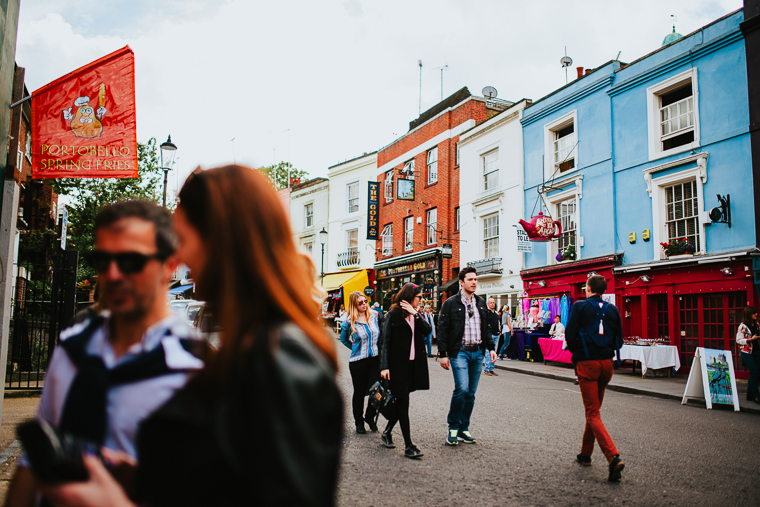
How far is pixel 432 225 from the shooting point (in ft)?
90.5

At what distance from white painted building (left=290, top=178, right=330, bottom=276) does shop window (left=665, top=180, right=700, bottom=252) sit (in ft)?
76.6

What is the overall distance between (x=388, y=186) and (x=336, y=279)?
6.69 meters

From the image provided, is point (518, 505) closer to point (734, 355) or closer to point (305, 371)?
point (305, 371)

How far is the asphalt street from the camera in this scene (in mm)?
4645

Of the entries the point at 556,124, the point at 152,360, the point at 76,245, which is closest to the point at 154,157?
the point at 76,245

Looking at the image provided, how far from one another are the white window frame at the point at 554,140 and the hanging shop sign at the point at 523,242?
2.22 meters

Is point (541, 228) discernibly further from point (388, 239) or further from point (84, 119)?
point (84, 119)

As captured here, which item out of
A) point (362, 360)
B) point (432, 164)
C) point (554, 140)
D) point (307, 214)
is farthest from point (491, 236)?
point (307, 214)

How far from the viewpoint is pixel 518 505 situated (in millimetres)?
4395

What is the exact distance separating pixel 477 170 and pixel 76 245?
53.5 feet

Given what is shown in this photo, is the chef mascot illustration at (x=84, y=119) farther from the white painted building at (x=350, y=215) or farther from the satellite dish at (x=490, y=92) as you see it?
the white painted building at (x=350, y=215)

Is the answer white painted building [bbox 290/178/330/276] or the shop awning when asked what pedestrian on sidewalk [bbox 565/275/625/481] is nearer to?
the shop awning

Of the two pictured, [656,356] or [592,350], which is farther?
[656,356]

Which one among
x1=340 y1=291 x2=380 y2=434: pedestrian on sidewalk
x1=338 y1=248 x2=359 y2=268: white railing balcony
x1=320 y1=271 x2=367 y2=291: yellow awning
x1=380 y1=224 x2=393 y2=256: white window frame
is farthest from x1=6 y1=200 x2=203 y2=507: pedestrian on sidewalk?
x1=338 y1=248 x2=359 y2=268: white railing balcony
